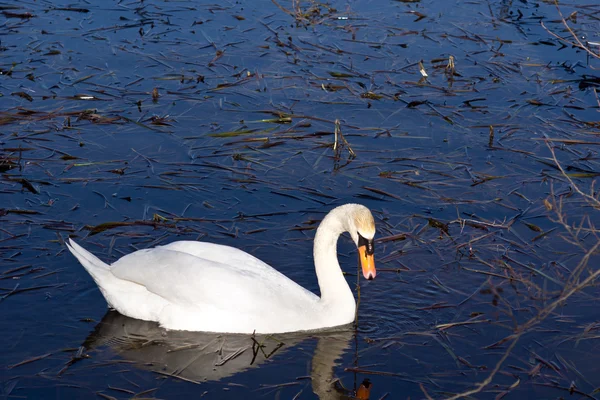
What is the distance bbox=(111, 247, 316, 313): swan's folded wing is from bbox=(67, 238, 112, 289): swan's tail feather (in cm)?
8

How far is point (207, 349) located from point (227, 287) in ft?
1.68

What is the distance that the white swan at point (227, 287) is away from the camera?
7133mm

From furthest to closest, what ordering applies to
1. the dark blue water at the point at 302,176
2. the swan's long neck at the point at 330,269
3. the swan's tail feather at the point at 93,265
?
1. the swan's long neck at the point at 330,269
2. the swan's tail feather at the point at 93,265
3. the dark blue water at the point at 302,176

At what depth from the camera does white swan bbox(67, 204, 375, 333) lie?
7133mm

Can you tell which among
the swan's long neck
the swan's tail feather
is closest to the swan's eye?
the swan's long neck

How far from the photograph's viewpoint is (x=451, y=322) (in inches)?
287

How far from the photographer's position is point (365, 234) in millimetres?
7090

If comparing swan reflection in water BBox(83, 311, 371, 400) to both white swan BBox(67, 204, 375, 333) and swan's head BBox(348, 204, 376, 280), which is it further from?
swan's head BBox(348, 204, 376, 280)

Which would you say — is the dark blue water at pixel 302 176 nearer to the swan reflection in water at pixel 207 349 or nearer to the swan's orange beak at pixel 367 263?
Answer: the swan reflection in water at pixel 207 349

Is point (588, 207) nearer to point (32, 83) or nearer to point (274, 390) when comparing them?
point (274, 390)

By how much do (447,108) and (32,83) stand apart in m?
5.19

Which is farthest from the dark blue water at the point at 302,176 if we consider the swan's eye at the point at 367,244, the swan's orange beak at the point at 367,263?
the swan's eye at the point at 367,244

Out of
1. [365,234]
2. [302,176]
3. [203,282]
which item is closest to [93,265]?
[203,282]

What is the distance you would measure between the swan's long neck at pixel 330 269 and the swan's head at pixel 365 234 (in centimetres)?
23
